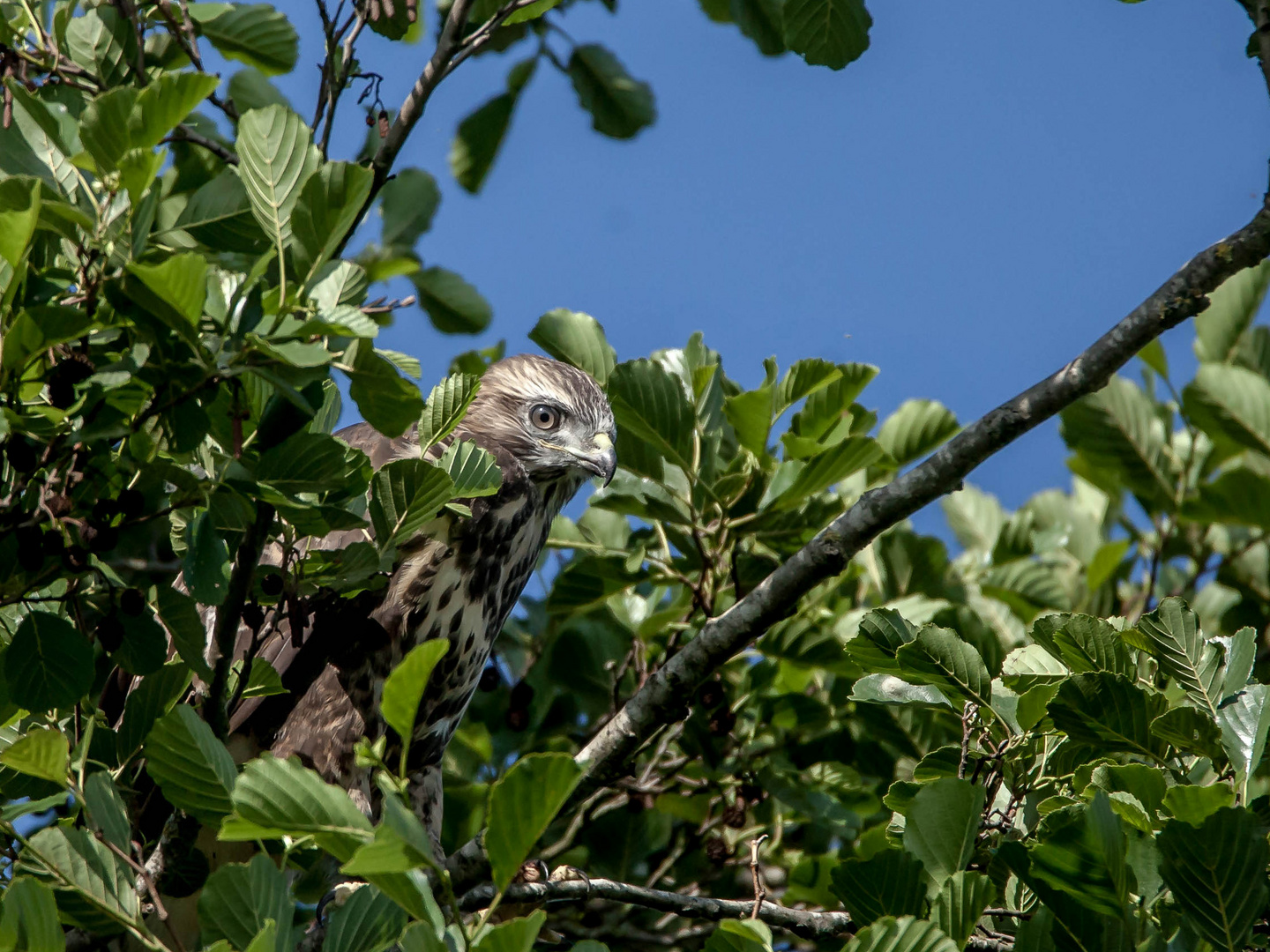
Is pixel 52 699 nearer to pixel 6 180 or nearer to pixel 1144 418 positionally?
pixel 6 180

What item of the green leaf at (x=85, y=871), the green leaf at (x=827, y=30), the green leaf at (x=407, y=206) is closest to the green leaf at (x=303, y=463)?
the green leaf at (x=85, y=871)

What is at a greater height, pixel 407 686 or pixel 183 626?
pixel 407 686

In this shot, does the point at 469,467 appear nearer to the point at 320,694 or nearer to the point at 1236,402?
the point at 320,694

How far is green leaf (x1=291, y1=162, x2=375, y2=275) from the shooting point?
200 centimetres

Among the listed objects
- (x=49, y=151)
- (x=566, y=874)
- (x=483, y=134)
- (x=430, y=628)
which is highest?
(x=483, y=134)

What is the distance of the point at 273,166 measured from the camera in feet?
6.77

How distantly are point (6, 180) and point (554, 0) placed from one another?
1416mm

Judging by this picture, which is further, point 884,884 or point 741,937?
point 884,884

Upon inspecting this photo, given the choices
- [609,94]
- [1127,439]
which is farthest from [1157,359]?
[609,94]

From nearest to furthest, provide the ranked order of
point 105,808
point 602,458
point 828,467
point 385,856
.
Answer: point 385,856, point 105,808, point 828,467, point 602,458

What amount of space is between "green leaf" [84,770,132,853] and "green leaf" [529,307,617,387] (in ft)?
5.89

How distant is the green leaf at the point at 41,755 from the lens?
1879 mm

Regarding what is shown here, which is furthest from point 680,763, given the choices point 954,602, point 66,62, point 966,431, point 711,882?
point 66,62

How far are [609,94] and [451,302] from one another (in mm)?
866
